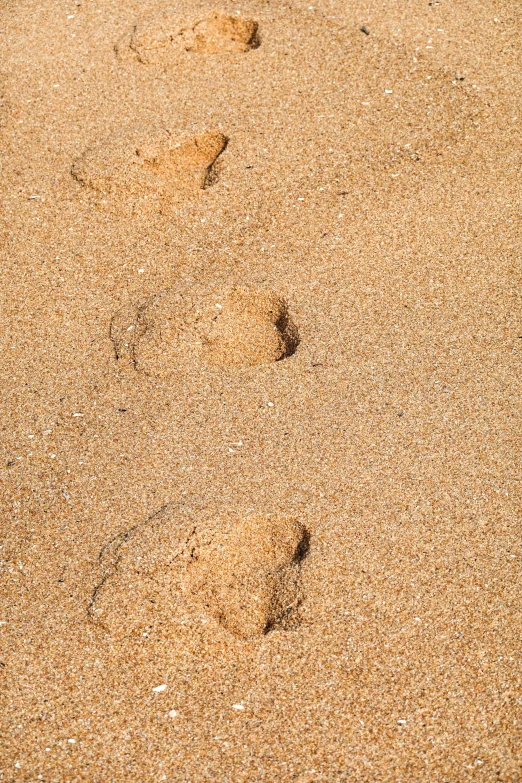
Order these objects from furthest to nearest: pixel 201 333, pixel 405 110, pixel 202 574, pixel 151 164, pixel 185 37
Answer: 1. pixel 185 37
2. pixel 405 110
3. pixel 151 164
4. pixel 201 333
5. pixel 202 574

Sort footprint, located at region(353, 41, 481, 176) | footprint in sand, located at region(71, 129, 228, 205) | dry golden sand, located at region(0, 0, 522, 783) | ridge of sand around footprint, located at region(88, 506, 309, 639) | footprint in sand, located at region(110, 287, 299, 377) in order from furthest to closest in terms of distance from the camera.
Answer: footprint, located at region(353, 41, 481, 176) → footprint in sand, located at region(71, 129, 228, 205) → footprint in sand, located at region(110, 287, 299, 377) → ridge of sand around footprint, located at region(88, 506, 309, 639) → dry golden sand, located at region(0, 0, 522, 783)

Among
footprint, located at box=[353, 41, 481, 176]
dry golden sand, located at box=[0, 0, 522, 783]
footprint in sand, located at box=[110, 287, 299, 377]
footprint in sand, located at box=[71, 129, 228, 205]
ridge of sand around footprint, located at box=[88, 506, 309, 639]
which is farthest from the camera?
footprint, located at box=[353, 41, 481, 176]

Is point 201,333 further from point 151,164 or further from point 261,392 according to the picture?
point 151,164

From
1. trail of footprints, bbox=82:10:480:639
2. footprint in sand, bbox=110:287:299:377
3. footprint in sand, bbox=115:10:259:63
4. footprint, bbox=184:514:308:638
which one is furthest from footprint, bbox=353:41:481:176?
footprint, bbox=184:514:308:638

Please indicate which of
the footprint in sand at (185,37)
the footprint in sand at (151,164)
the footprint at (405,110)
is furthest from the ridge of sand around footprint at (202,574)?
the footprint in sand at (185,37)

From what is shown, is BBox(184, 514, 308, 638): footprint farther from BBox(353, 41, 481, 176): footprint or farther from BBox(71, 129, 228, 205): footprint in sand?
BBox(353, 41, 481, 176): footprint

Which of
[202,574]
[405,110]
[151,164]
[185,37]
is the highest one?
[405,110]

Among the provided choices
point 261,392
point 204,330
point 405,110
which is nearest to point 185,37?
point 405,110
